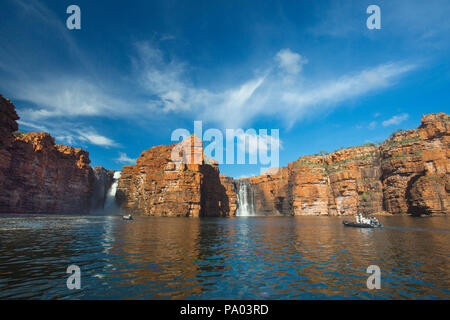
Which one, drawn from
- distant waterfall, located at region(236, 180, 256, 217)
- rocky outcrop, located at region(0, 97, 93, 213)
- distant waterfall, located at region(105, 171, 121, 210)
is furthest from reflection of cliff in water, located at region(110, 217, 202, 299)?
distant waterfall, located at region(236, 180, 256, 217)

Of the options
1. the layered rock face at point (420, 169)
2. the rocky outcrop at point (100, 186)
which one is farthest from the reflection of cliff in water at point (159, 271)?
the rocky outcrop at point (100, 186)

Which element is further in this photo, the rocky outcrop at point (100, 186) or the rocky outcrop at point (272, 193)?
the rocky outcrop at point (272, 193)

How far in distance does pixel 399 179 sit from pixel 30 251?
115m

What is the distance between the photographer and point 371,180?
109000mm

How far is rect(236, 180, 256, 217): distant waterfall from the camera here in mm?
146950

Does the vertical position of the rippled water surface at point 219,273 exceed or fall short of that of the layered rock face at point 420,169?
it falls short

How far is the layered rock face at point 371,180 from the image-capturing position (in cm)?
8169

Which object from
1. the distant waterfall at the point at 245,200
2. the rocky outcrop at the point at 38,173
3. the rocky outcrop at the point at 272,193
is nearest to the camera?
the rocky outcrop at the point at 38,173

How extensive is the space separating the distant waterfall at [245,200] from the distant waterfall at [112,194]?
72.5 m

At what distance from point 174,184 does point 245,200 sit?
6271 cm

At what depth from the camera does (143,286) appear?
10.8 meters

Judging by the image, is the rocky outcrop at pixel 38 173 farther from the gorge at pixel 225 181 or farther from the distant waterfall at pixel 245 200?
the distant waterfall at pixel 245 200

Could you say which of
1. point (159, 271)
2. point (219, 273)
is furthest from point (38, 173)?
point (219, 273)
